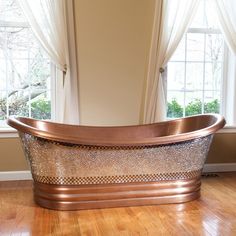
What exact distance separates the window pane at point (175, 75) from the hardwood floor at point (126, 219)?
1450mm

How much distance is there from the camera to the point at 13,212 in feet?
9.52

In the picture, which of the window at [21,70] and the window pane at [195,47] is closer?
the window at [21,70]

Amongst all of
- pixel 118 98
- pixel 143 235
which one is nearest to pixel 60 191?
pixel 143 235

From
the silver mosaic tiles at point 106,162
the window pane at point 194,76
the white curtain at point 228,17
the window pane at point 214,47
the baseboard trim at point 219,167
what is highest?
the white curtain at point 228,17

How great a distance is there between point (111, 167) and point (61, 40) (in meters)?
1.53

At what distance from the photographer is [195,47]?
Result: 425 cm

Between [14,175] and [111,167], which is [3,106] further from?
[111,167]

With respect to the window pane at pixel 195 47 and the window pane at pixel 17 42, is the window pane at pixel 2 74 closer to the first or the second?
the window pane at pixel 17 42

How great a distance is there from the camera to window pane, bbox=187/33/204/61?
4227mm

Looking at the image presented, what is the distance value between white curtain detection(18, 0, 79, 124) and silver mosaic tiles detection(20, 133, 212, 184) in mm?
954

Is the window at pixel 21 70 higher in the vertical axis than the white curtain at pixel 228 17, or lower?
lower

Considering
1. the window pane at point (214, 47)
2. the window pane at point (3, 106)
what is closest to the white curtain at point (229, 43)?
the window pane at point (214, 47)

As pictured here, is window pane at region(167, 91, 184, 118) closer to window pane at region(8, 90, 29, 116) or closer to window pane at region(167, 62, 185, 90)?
window pane at region(167, 62, 185, 90)

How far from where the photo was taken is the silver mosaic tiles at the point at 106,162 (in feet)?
9.35
